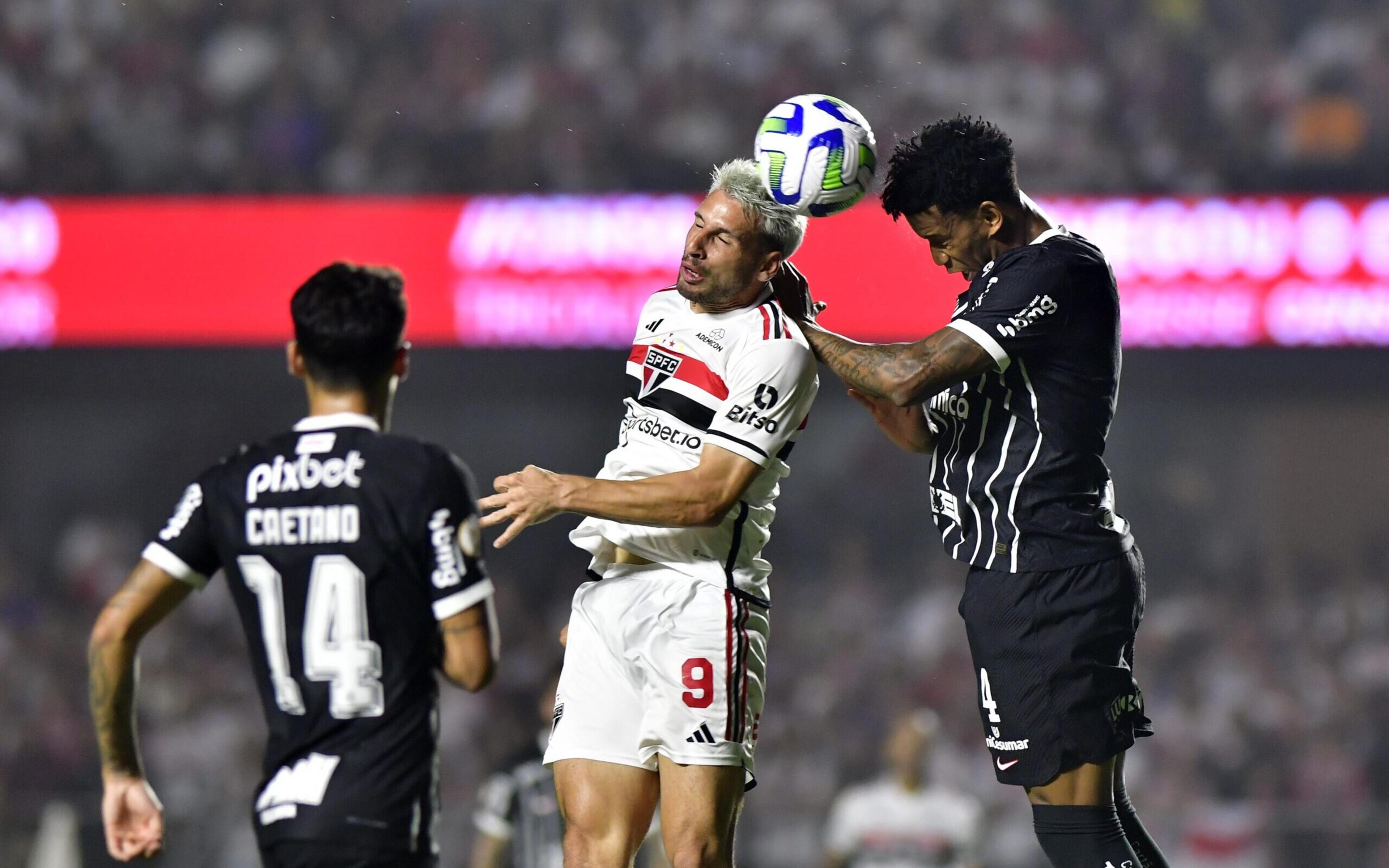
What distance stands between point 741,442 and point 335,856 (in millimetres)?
1411

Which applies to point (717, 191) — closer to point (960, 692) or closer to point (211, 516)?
point (211, 516)

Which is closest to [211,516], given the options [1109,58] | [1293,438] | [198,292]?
[198,292]

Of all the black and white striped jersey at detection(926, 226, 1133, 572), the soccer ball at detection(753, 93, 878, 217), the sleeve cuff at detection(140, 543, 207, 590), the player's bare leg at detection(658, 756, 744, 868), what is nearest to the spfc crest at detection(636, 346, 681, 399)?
the soccer ball at detection(753, 93, 878, 217)

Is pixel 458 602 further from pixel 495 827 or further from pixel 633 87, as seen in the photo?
pixel 633 87

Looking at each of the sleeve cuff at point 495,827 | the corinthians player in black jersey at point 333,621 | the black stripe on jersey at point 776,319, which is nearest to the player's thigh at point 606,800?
the corinthians player in black jersey at point 333,621

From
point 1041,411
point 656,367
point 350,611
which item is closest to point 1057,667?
point 1041,411

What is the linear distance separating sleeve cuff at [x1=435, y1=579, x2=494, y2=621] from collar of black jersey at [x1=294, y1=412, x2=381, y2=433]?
14.8 inches

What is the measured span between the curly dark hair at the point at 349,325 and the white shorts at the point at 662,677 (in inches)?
42.3

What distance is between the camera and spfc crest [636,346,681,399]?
413cm

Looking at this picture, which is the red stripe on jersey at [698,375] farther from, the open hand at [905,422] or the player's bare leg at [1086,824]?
the player's bare leg at [1086,824]

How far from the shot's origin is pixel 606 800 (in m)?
3.92

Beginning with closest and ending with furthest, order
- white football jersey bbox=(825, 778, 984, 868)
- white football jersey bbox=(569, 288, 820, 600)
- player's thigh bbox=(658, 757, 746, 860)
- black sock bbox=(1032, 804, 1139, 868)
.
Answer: black sock bbox=(1032, 804, 1139, 868), player's thigh bbox=(658, 757, 746, 860), white football jersey bbox=(569, 288, 820, 600), white football jersey bbox=(825, 778, 984, 868)

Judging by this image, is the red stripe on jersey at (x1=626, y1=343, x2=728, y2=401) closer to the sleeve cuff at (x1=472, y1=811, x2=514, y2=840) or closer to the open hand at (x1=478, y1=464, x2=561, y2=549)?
the open hand at (x1=478, y1=464, x2=561, y2=549)

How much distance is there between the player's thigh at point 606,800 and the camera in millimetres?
3904
